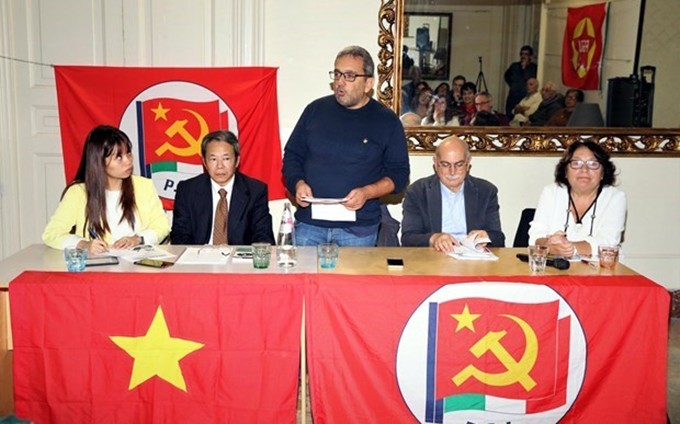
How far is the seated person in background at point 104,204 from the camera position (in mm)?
3047

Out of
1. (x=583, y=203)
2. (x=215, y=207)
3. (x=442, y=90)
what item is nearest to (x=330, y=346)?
(x=215, y=207)

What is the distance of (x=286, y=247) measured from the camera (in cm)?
281

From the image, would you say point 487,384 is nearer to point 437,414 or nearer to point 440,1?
point 437,414

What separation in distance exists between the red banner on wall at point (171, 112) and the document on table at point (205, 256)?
4.51 feet

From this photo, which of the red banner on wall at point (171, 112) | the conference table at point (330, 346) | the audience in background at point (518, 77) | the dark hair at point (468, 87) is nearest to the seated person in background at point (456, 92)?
the dark hair at point (468, 87)

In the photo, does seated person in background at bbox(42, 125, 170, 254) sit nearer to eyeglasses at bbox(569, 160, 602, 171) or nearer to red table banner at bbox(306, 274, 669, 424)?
red table banner at bbox(306, 274, 669, 424)

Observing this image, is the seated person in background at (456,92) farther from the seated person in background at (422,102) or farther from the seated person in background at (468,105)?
the seated person in background at (422,102)

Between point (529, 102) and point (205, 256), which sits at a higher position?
point (529, 102)

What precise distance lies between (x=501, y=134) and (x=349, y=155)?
135 centimetres

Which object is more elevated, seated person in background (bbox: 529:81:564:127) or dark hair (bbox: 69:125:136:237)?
seated person in background (bbox: 529:81:564:127)

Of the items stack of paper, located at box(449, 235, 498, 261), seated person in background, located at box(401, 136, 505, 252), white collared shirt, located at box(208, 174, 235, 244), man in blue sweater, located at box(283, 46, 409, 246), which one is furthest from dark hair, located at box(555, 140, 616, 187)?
white collared shirt, located at box(208, 174, 235, 244)

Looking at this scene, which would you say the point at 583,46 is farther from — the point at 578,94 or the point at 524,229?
the point at 524,229

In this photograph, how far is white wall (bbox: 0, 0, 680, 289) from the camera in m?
4.27

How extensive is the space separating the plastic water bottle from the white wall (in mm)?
1559
